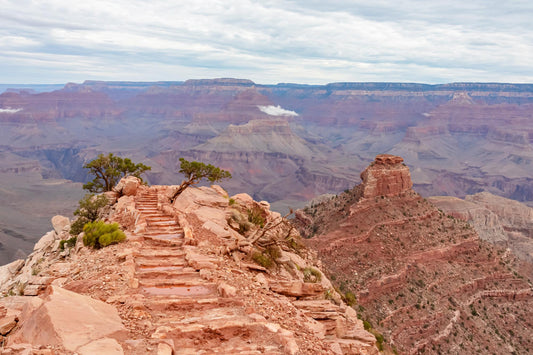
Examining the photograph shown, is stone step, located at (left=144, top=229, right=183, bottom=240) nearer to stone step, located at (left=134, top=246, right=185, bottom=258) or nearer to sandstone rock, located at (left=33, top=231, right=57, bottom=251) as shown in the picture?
stone step, located at (left=134, top=246, right=185, bottom=258)

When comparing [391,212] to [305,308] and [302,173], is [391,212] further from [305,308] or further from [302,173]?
[302,173]

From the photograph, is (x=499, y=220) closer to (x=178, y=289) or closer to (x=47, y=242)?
(x=47, y=242)

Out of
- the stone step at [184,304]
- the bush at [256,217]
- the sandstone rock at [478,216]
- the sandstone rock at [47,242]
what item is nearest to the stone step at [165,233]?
the stone step at [184,304]

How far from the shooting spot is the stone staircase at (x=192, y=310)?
948cm

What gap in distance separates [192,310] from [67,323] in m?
3.60

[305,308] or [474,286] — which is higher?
[305,308]

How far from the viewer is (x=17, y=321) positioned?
9.42 metres

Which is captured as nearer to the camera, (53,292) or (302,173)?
(53,292)

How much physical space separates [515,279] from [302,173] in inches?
5945

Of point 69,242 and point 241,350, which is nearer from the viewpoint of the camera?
point 241,350

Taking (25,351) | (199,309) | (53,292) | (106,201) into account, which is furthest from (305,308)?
(106,201)

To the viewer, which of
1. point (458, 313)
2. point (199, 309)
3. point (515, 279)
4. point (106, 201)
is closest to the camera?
point (199, 309)

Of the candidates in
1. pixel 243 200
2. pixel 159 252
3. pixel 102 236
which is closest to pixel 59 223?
pixel 243 200

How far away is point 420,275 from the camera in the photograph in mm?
42500
